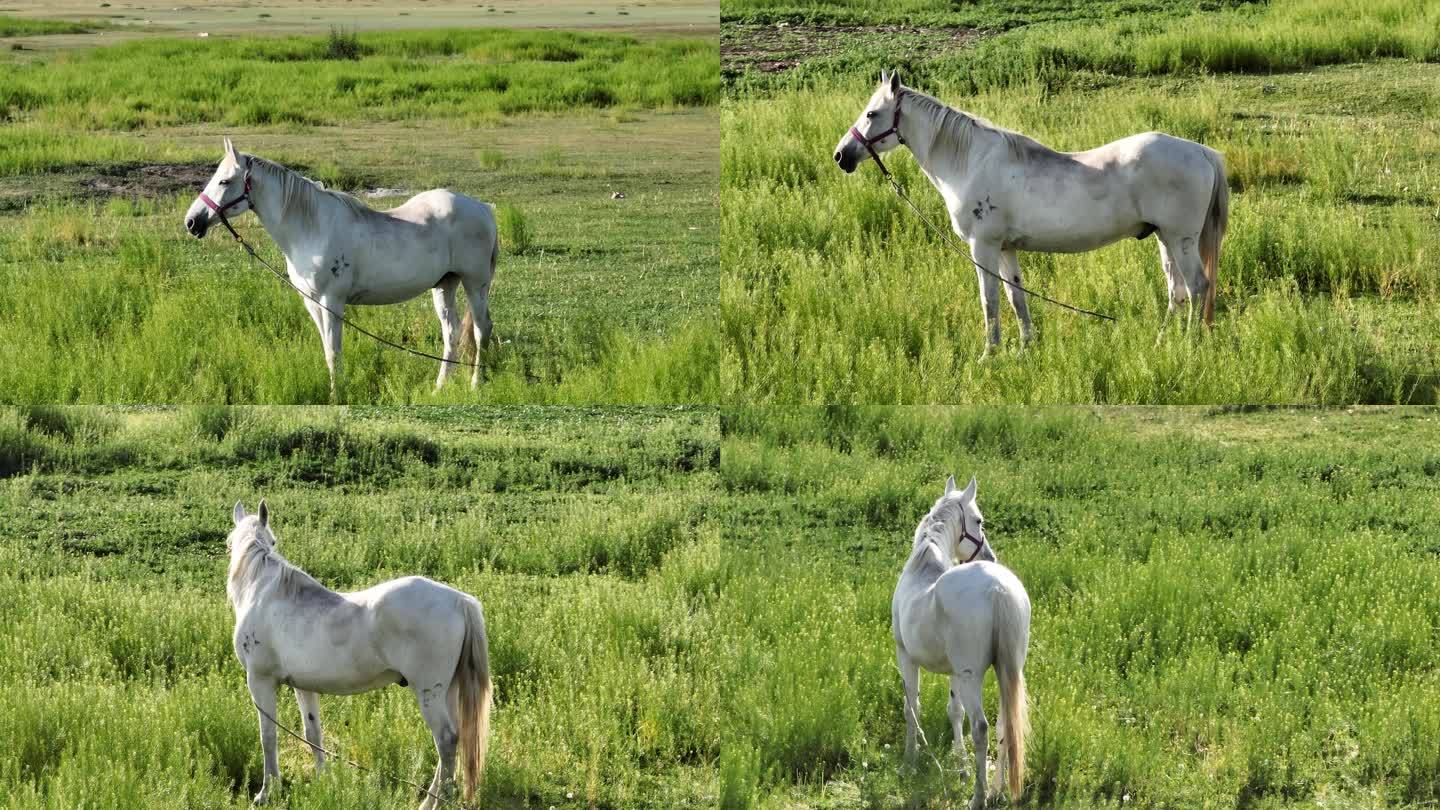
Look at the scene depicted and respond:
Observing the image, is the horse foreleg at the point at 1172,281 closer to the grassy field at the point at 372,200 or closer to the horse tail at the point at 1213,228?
the horse tail at the point at 1213,228

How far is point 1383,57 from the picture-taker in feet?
56.0

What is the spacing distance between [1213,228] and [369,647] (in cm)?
556

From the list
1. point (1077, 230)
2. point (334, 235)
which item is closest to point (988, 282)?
point (1077, 230)

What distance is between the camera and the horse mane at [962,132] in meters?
7.99

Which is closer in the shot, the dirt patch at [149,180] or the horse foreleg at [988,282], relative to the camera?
the horse foreleg at [988,282]

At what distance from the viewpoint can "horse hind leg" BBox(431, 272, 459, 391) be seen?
28.8 feet

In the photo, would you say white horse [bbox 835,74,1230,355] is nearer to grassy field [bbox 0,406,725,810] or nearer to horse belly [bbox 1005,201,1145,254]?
horse belly [bbox 1005,201,1145,254]

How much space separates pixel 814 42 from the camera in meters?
16.9

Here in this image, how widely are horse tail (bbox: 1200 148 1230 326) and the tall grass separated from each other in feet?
0.77

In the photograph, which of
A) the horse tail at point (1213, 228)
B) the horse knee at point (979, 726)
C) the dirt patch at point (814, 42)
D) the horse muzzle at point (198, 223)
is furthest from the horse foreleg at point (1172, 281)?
the dirt patch at point (814, 42)

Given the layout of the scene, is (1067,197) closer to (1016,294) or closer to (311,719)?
(1016,294)

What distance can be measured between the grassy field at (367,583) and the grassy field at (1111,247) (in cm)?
194

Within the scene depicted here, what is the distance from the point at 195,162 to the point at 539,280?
7.77 meters

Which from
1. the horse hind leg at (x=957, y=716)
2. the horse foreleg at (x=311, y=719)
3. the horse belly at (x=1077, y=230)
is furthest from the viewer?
the horse belly at (x=1077, y=230)
